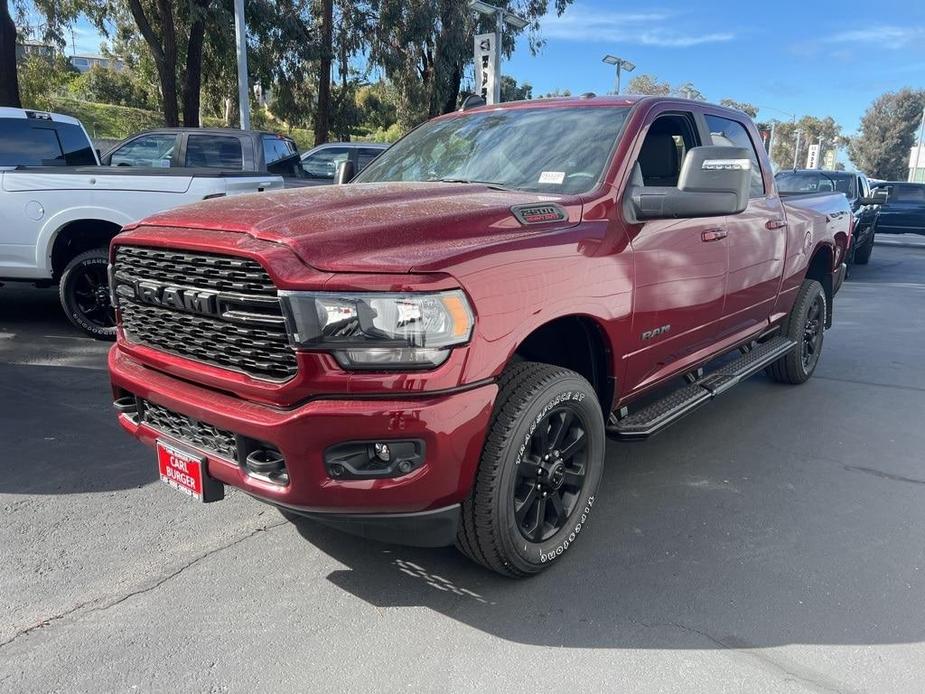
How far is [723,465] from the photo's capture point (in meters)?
4.24

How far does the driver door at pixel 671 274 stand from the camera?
3387 millimetres

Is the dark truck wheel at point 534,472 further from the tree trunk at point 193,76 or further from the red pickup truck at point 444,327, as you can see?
the tree trunk at point 193,76

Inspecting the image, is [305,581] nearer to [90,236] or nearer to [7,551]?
[7,551]

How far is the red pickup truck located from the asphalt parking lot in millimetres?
356

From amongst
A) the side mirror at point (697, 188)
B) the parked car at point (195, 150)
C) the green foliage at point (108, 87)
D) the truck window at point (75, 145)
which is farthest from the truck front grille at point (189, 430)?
the green foliage at point (108, 87)

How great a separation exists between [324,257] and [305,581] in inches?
56.2

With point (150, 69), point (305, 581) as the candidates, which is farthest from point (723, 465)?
point (150, 69)

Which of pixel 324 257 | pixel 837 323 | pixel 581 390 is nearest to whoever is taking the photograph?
pixel 324 257

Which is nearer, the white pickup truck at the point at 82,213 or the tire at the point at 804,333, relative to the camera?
the tire at the point at 804,333

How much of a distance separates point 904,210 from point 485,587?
2117 centimetres

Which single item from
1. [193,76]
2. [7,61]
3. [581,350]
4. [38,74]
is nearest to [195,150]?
[581,350]

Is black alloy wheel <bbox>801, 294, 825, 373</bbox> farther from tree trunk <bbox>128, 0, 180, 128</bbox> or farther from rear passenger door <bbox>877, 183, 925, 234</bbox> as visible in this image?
tree trunk <bbox>128, 0, 180, 128</bbox>

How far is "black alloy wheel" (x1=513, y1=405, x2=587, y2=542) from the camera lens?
2.89 metres

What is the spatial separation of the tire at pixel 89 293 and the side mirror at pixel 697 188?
5.10m
